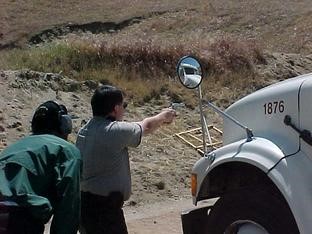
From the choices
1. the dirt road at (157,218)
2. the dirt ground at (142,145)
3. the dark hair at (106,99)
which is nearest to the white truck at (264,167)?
the dark hair at (106,99)

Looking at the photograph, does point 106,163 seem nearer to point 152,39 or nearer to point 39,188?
point 39,188

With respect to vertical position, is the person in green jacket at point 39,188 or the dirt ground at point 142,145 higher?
the person in green jacket at point 39,188

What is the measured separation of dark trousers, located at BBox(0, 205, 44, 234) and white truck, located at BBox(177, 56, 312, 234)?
1598mm

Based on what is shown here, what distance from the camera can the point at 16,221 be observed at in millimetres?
4613

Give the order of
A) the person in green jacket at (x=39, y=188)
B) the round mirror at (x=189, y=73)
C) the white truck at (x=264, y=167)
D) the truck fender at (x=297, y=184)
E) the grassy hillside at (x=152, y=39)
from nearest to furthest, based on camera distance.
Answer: the person in green jacket at (x=39, y=188)
the truck fender at (x=297, y=184)
the white truck at (x=264, y=167)
the round mirror at (x=189, y=73)
the grassy hillside at (x=152, y=39)

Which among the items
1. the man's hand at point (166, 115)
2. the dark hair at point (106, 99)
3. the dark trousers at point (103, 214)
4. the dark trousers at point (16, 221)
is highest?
the dark hair at point (106, 99)

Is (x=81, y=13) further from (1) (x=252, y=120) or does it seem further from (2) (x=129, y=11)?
(1) (x=252, y=120)

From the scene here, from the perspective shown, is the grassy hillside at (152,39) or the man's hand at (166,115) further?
the grassy hillside at (152,39)

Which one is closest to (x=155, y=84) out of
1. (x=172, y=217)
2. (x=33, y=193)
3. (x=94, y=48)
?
(x=94, y=48)

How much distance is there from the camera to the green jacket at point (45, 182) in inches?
179

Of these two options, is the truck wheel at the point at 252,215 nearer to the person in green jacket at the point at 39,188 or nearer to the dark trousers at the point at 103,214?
the dark trousers at the point at 103,214

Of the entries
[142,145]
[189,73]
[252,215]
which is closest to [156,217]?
[142,145]

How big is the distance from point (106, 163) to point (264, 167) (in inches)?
46.7

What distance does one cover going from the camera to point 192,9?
3391 cm
